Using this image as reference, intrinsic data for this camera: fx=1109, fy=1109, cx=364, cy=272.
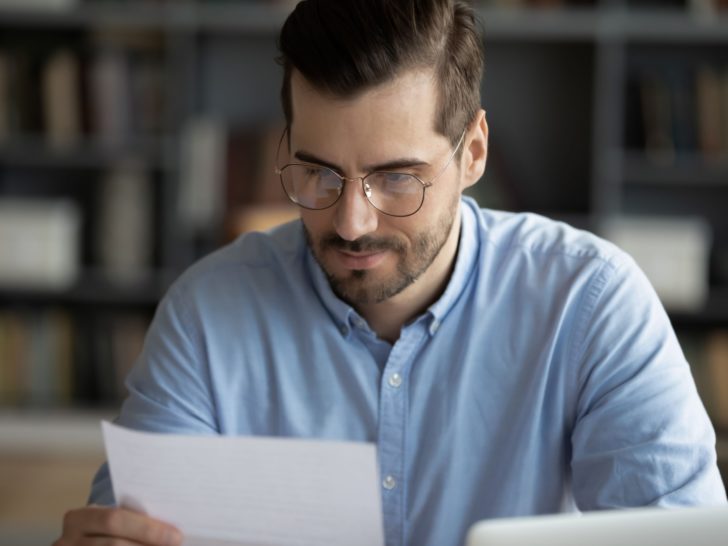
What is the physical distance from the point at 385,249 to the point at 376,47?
0.79ft

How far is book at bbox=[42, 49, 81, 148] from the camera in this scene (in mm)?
3545

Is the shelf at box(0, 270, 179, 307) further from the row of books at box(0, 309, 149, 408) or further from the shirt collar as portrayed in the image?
the shirt collar

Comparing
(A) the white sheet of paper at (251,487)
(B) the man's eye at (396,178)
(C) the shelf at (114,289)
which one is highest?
(B) the man's eye at (396,178)

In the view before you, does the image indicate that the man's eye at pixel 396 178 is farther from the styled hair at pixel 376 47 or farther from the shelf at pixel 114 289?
the shelf at pixel 114 289

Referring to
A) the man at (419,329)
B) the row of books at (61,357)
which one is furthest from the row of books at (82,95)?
the man at (419,329)

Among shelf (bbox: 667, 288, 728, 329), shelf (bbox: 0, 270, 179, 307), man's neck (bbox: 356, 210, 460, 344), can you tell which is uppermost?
man's neck (bbox: 356, 210, 460, 344)

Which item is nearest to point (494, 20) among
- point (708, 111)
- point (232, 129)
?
point (708, 111)

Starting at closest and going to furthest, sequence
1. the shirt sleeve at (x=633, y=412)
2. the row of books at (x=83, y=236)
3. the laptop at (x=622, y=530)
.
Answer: the laptop at (x=622, y=530) → the shirt sleeve at (x=633, y=412) → the row of books at (x=83, y=236)

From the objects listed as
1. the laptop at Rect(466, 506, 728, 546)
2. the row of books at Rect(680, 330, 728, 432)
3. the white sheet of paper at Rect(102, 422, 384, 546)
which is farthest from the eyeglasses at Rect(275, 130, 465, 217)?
the row of books at Rect(680, 330, 728, 432)

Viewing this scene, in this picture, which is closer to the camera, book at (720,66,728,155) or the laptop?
the laptop

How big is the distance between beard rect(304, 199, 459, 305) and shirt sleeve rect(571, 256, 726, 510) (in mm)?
206

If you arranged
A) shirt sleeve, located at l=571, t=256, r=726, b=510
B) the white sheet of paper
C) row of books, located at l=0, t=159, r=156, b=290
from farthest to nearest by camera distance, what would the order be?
row of books, located at l=0, t=159, r=156, b=290 → shirt sleeve, located at l=571, t=256, r=726, b=510 → the white sheet of paper

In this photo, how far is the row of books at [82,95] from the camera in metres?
3.55

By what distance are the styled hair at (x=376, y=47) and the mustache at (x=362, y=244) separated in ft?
0.48
